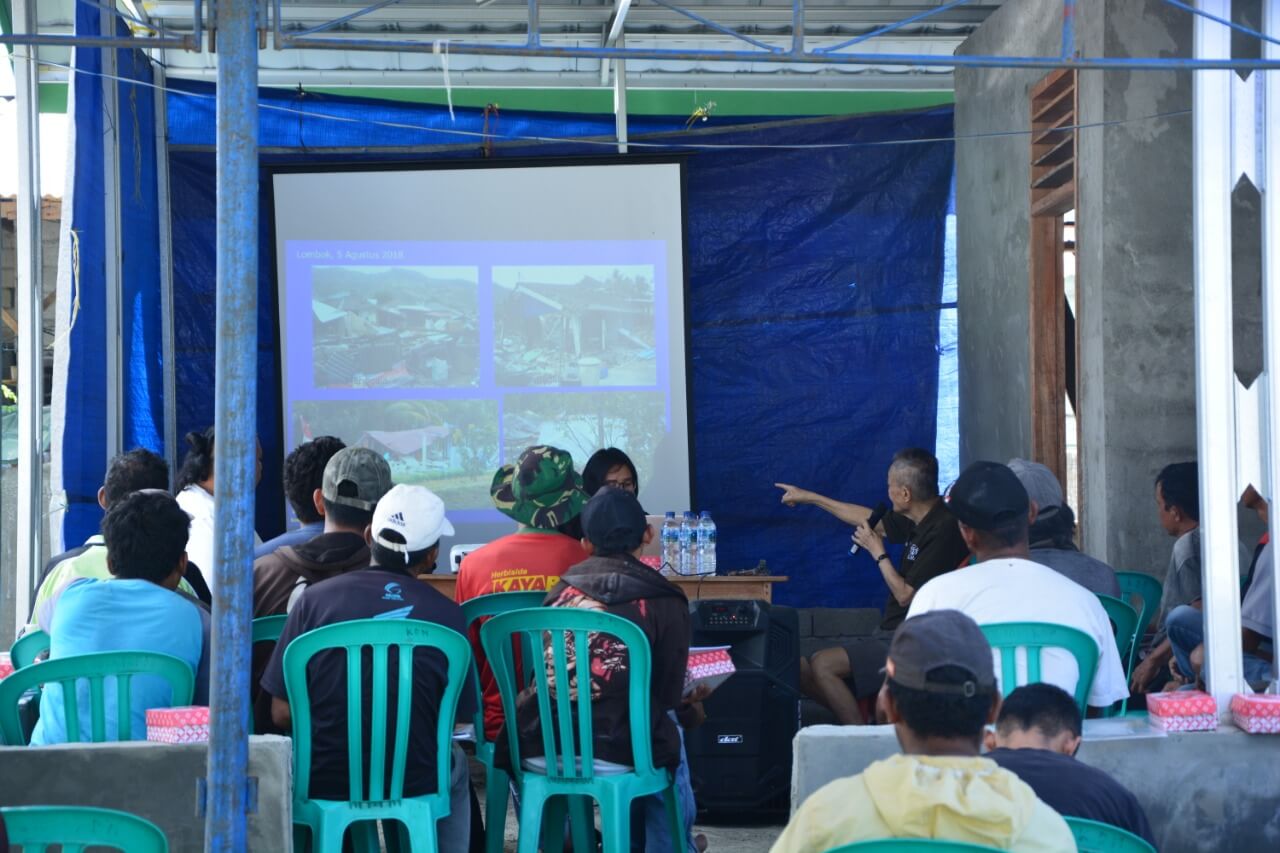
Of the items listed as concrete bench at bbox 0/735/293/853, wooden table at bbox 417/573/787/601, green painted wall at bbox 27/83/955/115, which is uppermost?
green painted wall at bbox 27/83/955/115

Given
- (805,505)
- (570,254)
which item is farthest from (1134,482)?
(570,254)

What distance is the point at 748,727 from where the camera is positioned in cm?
488

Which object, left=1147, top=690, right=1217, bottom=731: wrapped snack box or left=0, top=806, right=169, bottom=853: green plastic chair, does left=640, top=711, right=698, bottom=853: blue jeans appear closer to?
left=1147, top=690, right=1217, bottom=731: wrapped snack box

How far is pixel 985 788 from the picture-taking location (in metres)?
1.91

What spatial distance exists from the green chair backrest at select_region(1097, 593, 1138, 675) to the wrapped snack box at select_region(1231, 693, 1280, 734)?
533 millimetres

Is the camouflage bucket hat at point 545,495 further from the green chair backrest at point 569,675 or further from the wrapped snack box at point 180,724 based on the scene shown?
the wrapped snack box at point 180,724

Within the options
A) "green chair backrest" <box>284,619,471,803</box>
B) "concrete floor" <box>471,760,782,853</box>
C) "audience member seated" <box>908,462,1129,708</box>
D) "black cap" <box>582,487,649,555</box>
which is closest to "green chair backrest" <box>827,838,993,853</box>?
"audience member seated" <box>908,462,1129,708</box>

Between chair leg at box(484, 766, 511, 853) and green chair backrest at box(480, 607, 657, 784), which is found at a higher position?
green chair backrest at box(480, 607, 657, 784)

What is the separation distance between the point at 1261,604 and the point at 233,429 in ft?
9.79

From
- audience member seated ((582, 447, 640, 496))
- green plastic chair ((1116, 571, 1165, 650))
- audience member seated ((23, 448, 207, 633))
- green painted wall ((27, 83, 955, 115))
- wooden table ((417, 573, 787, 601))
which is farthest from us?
green painted wall ((27, 83, 955, 115))

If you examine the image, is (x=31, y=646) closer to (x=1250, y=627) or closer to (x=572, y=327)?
(x=1250, y=627)

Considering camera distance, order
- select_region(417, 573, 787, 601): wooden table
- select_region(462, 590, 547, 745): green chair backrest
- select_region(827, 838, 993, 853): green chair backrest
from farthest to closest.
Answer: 1. select_region(417, 573, 787, 601): wooden table
2. select_region(462, 590, 547, 745): green chair backrest
3. select_region(827, 838, 993, 853): green chair backrest

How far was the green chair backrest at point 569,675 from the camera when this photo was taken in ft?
11.2

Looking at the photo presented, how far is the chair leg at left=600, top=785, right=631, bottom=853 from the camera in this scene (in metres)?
3.46
